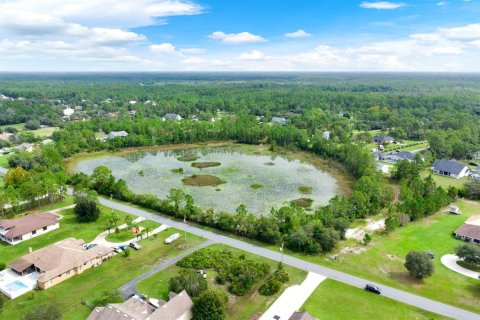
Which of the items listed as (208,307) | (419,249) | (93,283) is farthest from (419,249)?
A: (93,283)

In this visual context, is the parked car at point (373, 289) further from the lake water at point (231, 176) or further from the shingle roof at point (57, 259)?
the shingle roof at point (57, 259)

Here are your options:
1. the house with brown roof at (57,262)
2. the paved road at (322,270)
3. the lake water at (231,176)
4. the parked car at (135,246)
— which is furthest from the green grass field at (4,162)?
the parked car at (135,246)

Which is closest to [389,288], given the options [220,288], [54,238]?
[220,288]

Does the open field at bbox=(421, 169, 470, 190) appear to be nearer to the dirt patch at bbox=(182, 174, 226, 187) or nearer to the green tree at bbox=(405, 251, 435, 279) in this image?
the green tree at bbox=(405, 251, 435, 279)

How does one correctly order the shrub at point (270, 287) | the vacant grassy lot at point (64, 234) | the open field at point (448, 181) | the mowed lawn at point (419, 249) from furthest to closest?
the open field at point (448, 181) → the vacant grassy lot at point (64, 234) → the mowed lawn at point (419, 249) → the shrub at point (270, 287)

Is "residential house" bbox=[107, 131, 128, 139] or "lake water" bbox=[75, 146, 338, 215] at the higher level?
"residential house" bbox=[107, 131, 128, 139]

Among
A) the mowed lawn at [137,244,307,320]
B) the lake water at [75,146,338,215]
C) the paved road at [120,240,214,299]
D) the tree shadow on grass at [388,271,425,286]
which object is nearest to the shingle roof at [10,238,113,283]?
the paved road at [120,240,214,299]

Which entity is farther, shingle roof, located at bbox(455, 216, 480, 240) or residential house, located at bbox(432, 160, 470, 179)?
A: residential house, located at bbox(432, 160, 470, 179)
